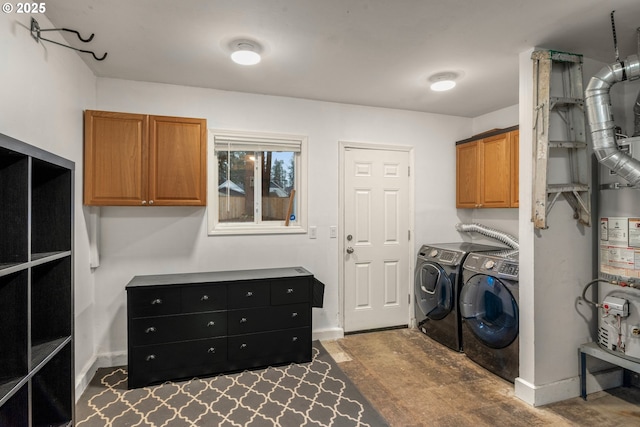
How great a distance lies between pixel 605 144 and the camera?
211cm

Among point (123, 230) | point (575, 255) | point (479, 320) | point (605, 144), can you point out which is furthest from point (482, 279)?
point (123, 230)

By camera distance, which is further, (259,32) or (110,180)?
(110,180)

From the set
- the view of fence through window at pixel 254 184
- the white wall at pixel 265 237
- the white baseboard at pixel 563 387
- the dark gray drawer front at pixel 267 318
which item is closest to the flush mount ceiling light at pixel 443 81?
the white wall at pixel 265 237

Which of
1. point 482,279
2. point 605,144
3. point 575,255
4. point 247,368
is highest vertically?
point 605,144

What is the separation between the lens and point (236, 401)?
2336mm

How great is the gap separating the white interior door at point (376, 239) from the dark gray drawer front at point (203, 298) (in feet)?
4.44

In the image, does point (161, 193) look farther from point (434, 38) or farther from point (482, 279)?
point (482, 279)

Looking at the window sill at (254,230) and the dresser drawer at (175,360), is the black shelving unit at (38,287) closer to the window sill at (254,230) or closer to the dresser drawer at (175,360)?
the dresser drawer at (175,360)

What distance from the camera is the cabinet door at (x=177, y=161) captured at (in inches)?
106

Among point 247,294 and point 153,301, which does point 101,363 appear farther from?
point 247,294

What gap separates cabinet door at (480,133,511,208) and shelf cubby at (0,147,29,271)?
11.6 feet

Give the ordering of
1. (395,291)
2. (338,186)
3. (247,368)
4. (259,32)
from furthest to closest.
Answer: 1. (395,291)
2. (338,186)
3. (247,368)
4. (259,32)

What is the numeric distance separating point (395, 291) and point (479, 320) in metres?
1.07

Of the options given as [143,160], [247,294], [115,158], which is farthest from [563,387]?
[115,158]
